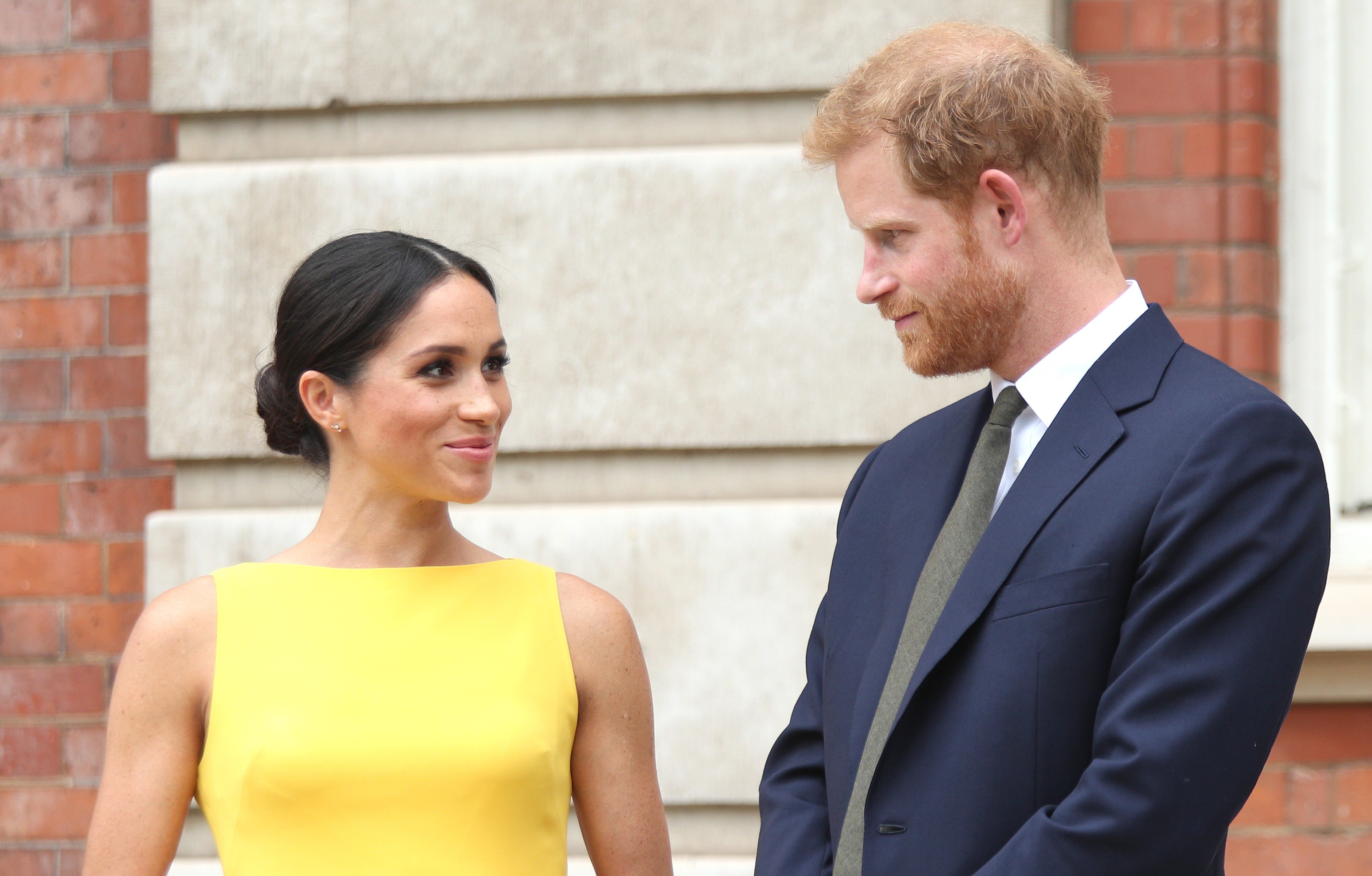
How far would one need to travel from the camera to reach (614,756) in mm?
2018

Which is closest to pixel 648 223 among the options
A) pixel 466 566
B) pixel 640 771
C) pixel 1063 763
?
pixel 466 566

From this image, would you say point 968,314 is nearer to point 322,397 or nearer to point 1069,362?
point 1069,362

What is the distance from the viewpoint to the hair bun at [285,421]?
212 cm

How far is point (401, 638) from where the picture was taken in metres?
2.01

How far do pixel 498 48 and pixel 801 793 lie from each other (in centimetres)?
188

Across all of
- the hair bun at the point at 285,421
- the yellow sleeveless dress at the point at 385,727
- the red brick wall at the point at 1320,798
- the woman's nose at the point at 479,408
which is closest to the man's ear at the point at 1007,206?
the woman's nose at the point at 479,408

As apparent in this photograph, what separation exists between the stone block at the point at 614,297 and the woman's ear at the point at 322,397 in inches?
35.2

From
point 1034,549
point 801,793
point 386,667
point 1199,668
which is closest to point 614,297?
point 386,667

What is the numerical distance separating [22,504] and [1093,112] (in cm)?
259

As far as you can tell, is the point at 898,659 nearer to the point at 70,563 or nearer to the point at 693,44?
the point at 693,44

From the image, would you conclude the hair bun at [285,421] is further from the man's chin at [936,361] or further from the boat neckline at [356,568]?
the man's chin at [936,361]

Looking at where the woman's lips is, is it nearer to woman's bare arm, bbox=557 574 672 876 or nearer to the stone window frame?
woman's bare arm, bbox=557 574 672 876

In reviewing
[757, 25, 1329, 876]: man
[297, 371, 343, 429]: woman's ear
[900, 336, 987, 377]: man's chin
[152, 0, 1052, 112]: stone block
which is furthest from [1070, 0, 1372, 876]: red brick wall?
[297, 371, 343, 429]: woman's ear

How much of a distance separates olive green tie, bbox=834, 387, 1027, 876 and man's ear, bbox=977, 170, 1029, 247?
19 centimetres
